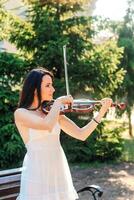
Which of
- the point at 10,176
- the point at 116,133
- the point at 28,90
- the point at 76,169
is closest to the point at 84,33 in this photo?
the point at 116,133

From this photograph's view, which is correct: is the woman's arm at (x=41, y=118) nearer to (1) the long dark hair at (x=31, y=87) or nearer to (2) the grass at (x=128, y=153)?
(1) the long dark hair at (x=31, y=87)

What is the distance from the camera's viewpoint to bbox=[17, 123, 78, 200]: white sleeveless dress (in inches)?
114

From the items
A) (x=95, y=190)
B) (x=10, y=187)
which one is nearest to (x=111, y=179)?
(x=95, y=190)

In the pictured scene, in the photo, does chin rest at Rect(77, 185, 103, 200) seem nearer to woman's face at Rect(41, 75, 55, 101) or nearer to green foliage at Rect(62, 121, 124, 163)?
woman's face at Rect(41, 75, 55, 101)

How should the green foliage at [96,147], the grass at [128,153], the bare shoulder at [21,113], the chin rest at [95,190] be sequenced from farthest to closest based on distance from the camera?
the grass at [128,153]
the green foliage at [96,147]
the chin rest at [95,190]
the bare shoulder at [21,113]

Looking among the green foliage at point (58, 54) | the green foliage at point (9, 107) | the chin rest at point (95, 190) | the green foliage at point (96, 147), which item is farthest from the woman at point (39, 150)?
the green foliage at point (96, 147)

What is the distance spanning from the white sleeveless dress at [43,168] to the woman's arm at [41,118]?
3.4 inches

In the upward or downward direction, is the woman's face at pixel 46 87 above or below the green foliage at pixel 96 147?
above

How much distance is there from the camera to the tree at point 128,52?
10.9m

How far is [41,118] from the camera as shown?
112 inches

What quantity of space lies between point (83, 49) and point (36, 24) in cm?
94

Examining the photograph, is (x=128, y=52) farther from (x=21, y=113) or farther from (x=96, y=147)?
(x=21, y=113)

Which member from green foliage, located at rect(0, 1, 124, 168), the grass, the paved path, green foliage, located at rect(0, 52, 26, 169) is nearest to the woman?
the paved path

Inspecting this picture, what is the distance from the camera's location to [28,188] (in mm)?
2910
